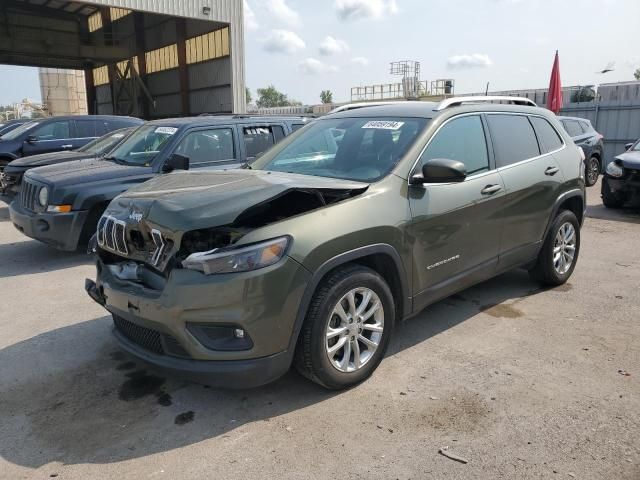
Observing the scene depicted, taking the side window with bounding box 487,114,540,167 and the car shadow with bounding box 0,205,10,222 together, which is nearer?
the side window with bounding box 487,114,540,167

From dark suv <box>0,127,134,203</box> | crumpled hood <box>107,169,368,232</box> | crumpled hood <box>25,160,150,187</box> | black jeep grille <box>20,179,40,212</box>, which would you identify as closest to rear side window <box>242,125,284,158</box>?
crumpled hood <box>25,160,150,187</box>

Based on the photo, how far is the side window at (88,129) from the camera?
37.8 feet

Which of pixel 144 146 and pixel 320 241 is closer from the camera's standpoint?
pixel 320 241

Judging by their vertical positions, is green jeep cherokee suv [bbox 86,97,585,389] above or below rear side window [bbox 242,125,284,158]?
below

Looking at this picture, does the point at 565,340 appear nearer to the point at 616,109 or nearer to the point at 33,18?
the point at 616,109

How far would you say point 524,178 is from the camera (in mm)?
4539

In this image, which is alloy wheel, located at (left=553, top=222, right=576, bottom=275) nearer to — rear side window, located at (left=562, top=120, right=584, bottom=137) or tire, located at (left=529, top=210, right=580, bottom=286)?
tire, located at (left=529, top=210, right=580, bottom=286)

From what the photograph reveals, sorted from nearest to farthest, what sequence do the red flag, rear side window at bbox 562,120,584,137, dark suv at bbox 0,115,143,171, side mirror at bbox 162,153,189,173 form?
1. side mirror at bbox 162,153,189,173
2. dark suv at bbox 0,115,143,171
3. rear side window at bbox 562,120,584,137
4. the red flag

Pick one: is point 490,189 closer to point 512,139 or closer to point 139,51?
point 512,139

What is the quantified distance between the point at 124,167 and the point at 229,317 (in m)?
4.51

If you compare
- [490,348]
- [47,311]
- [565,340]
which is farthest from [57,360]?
[565,340]

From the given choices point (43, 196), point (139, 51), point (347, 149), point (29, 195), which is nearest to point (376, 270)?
point (347, 149)

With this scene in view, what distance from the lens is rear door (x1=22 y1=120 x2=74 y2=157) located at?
11.3 m

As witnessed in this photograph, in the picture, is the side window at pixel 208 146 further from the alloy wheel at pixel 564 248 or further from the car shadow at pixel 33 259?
the alloy wheel at pixel 564 248
